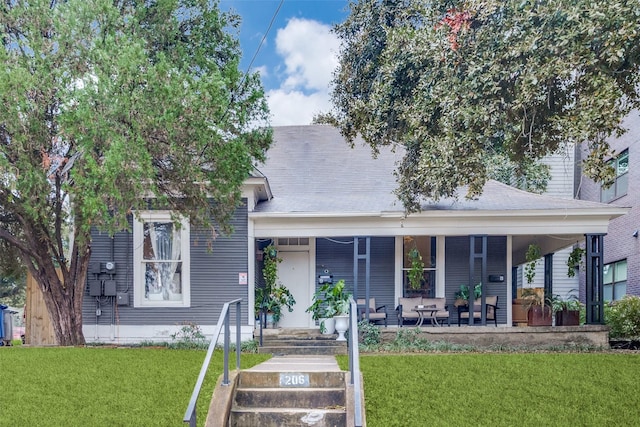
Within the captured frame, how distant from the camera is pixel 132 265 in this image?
1138 cm

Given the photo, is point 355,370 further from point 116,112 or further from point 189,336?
point 189,336

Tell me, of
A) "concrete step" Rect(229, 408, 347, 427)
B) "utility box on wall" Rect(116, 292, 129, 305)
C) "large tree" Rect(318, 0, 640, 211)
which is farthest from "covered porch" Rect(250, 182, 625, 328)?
"concrete step" Rect(229, 408, 347, 427)

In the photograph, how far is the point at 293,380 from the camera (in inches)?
220

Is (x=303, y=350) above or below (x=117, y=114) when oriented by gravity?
below

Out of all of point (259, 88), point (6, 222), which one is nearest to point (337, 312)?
point (259, 88)

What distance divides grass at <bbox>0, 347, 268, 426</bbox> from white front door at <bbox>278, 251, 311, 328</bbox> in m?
3.77

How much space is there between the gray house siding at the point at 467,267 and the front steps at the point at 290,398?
749 centimetres

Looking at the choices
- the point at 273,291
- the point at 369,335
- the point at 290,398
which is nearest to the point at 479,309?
the point at 369,335

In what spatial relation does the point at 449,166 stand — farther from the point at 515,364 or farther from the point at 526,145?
the point at 515,364

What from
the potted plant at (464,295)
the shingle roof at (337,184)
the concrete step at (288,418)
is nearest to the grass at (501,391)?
the concrete step at (288,418)

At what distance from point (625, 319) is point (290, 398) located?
10.4 meters

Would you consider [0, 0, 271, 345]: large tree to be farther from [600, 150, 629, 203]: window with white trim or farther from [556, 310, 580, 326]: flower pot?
[600, 150, 629, 203]: window with white trim

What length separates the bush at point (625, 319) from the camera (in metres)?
12.5

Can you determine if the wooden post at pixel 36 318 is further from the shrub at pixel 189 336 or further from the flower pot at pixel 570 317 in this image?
the flower pot at pixel 570 317
